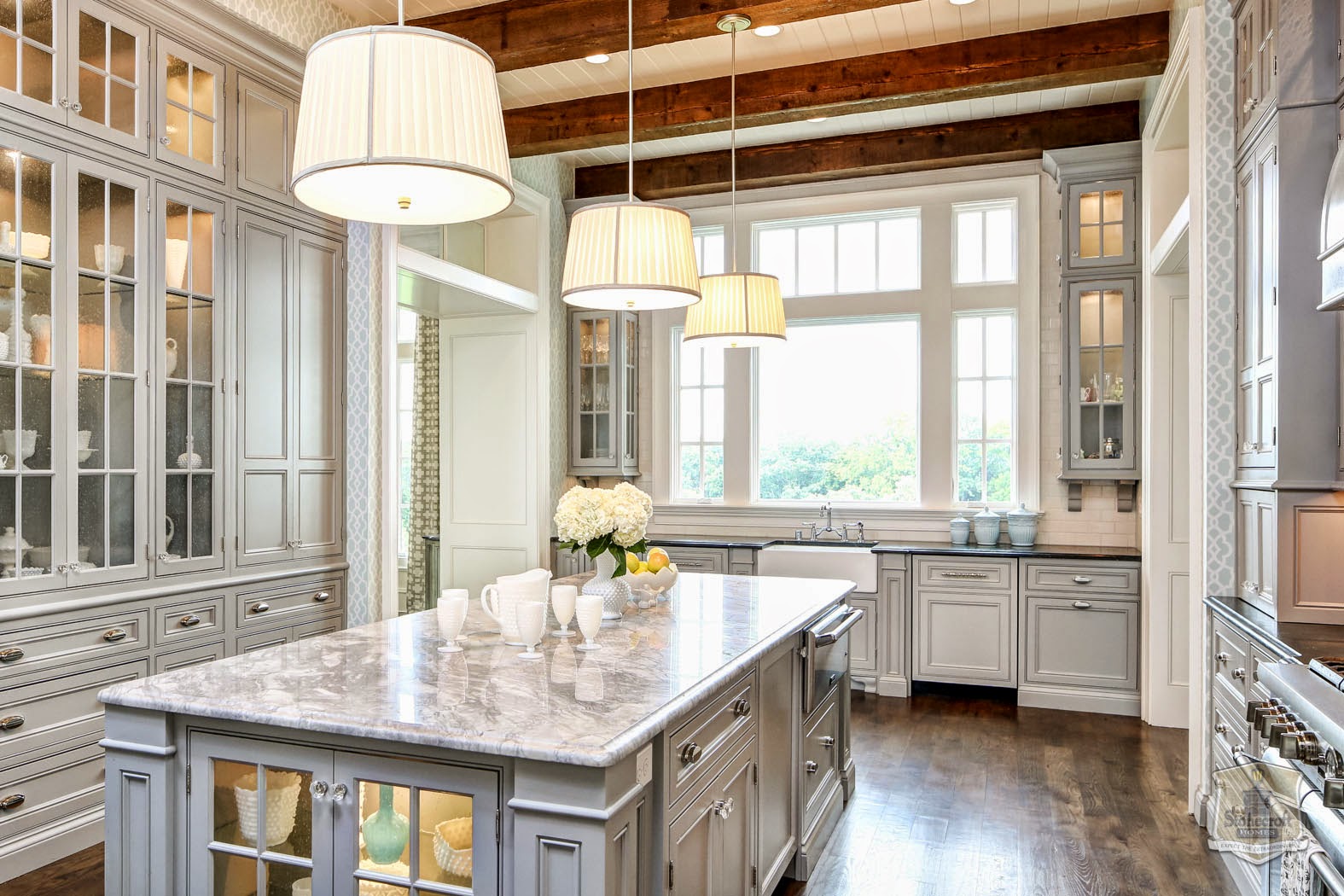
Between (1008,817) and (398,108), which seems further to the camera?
(1008,817)

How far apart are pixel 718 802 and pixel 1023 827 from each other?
6.12 feet

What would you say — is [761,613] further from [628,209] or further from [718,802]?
[628,209]

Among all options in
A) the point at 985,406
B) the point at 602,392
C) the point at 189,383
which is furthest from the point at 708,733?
the point at 602,392

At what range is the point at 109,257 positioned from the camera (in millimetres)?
3438

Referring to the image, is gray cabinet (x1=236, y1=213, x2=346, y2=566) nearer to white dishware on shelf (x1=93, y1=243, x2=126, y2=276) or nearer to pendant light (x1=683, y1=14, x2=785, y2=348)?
white dishware on shelf (x1=93, y1=243, x2=126, y2=276)

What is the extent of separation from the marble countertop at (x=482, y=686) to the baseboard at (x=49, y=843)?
146 cm

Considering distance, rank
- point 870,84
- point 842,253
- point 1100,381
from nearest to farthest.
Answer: point 870,84 → point 1100,381 → point 842,253

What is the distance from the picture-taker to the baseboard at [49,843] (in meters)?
3.09

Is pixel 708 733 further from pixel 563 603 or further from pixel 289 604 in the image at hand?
pixel 289 604

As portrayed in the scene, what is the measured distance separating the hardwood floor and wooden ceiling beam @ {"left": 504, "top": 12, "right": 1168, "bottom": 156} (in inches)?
134

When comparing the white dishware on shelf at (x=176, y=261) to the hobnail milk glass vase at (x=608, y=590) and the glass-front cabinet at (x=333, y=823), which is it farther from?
the glass-front cabinet at (x=333, y=823)

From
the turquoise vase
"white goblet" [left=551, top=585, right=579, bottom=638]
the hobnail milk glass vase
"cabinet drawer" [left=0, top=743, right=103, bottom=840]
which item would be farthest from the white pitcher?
"cabinet drawer" [left=0, top=743, right=103, bottom=840]

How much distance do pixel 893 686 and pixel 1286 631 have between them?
2976 mm

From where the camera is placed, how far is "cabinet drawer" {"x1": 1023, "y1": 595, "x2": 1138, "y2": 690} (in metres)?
5.18
